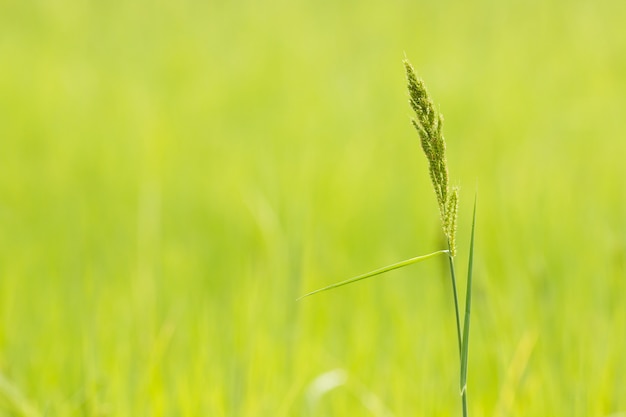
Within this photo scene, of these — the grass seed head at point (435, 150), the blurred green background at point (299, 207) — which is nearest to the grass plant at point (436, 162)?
the grass seed head at point (435, 150)

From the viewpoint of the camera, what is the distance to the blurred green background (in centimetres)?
162

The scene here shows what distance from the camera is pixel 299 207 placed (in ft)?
6.44

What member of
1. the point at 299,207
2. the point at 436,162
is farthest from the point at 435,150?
the point at 299,207

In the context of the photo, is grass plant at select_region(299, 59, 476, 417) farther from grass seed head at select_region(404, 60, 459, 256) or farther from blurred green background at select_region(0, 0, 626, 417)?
blurred green background at select_region(0, 0, 626, 417)

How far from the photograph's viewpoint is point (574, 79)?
4.73 meters

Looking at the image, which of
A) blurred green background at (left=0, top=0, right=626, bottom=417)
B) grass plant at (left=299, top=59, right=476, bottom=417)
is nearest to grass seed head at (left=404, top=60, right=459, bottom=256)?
grass plant at (left=299, top=59, right=476, bottom=417)

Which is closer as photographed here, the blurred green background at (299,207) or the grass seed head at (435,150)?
the grass seed head at (435,150)

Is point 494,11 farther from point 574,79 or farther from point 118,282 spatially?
point 118,282

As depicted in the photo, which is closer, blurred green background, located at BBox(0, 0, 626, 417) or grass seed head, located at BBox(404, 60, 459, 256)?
grass seed head, located at BBox(404, 60, 459, 256)

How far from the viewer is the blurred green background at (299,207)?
1.62 m

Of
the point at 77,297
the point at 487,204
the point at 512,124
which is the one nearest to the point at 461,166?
the point at 487,204

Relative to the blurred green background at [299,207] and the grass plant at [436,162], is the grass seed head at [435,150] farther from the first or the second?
the blurred green background at [299,207]

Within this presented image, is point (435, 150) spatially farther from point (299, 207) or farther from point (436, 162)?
point (299, 207)

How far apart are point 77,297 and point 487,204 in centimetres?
166
